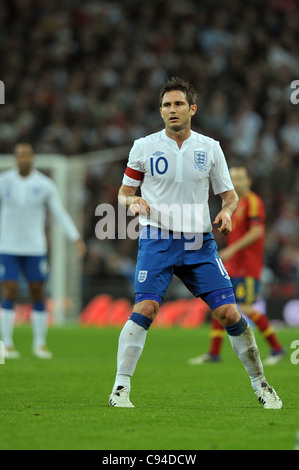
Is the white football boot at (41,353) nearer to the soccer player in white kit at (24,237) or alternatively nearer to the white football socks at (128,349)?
the soccer player in white kit at (24,237)

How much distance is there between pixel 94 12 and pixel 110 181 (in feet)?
21.5

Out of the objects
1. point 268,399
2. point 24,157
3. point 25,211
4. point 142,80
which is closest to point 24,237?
point 25,211

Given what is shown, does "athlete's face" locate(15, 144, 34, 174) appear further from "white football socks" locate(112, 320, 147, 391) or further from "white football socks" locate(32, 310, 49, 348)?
"white football socks" locate(112, 320, 147, 391)

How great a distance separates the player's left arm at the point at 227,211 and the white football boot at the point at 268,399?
3.79 ft

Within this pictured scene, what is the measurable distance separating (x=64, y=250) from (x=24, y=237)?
321 inches

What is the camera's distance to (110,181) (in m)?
22.4

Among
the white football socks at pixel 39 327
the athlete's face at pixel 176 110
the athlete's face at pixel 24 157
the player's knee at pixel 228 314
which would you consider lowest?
the player's knee at pixel 228 314

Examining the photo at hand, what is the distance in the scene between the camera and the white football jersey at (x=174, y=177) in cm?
664

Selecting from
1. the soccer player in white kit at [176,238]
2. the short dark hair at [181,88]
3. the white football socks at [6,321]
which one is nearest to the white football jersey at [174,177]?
the soccer player in white kit at [176,238]

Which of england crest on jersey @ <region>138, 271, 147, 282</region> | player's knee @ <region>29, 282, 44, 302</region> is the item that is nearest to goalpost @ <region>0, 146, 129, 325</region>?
player's knee @ <region>29, 282, 44, 302</region>

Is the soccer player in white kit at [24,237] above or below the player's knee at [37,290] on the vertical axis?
above

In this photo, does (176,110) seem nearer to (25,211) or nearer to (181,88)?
(181,88)

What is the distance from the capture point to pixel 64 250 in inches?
789

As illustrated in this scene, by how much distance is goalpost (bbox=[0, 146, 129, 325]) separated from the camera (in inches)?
771
